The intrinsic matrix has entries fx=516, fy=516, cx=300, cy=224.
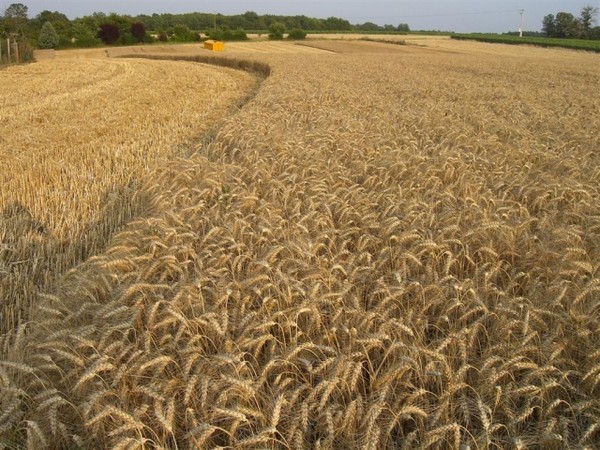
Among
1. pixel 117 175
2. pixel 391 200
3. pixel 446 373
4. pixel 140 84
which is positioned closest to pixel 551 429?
pixel 446 373

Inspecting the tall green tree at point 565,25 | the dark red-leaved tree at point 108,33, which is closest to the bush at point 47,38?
the dark red-leaved tree at point 108,33

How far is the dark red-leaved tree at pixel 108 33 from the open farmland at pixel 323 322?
58.9 m

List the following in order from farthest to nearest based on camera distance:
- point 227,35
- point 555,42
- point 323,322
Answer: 1. point 227,35
2. point 555,42
3. point 323,322

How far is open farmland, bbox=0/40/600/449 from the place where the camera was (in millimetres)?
2303

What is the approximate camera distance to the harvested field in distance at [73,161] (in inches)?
178

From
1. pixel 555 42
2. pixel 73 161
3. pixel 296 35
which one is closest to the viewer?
pixel 73 161

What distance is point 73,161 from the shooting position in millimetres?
7195

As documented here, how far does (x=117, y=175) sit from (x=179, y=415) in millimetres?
4892

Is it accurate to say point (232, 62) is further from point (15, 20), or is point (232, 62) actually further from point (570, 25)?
point (570, 25)

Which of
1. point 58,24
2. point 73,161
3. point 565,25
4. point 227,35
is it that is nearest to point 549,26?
point 565,25

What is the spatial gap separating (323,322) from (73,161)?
5.57 metres

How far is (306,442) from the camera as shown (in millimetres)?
2277

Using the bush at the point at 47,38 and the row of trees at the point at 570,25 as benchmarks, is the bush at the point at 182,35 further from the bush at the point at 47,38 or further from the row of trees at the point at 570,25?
the row of trees at the point at 570,25

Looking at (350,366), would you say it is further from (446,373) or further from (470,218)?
(470,218)
